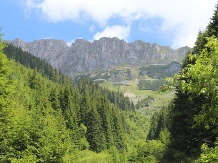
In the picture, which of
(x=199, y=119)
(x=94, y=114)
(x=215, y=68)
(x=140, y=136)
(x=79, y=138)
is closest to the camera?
(x=215, y=68)

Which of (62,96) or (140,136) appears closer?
(62,96)

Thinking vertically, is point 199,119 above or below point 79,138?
above

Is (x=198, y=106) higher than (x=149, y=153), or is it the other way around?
(x=198, y=106)

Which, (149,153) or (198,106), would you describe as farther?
(149,153)

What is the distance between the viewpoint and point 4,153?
1884 centimetres

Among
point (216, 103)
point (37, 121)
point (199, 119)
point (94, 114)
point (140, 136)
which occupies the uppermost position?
point (216, 103)

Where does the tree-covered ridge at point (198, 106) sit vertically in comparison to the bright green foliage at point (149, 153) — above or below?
above

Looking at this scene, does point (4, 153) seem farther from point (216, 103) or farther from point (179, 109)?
point (179, 109)

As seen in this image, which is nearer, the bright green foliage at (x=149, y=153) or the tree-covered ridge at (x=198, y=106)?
the tree-covered ridge at (x=198, y=106)

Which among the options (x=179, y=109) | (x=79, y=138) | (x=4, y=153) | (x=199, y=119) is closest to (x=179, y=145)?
(x=179, y=109)

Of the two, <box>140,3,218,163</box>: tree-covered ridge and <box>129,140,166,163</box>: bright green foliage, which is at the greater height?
<box>140,3,218,163</box>: tree-covered ridge

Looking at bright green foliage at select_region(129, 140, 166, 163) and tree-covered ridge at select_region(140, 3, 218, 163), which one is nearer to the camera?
tree-covered ridge at select_region(140, 3, 218, 163)

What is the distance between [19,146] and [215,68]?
56.6 feet

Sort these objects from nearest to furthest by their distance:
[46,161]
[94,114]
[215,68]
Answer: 1. [215,68]
2. [46,161]
3. [94,114]
